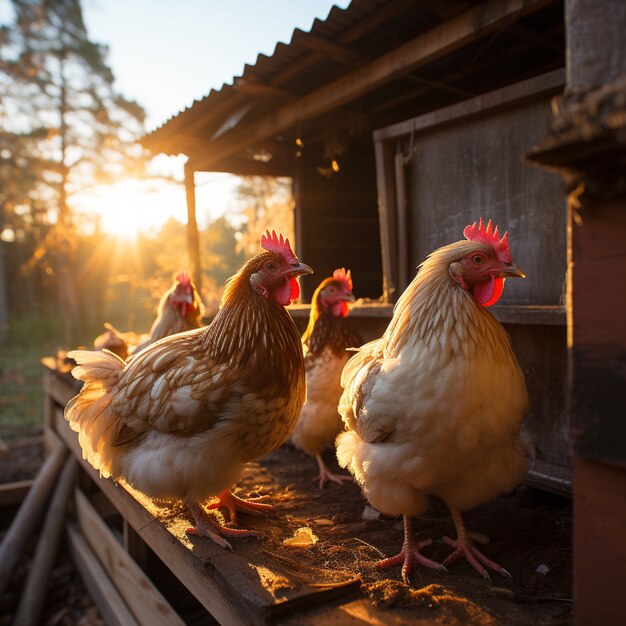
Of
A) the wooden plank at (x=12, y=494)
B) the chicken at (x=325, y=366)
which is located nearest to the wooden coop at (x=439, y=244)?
the chicken at (x=325, y=366)

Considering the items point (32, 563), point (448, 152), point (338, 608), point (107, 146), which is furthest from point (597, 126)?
point (107, 146)

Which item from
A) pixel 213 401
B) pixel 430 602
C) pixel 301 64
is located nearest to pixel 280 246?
pixel 213 401

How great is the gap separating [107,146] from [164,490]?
1573 centimetres

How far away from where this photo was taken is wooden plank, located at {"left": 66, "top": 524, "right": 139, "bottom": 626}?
3453mm

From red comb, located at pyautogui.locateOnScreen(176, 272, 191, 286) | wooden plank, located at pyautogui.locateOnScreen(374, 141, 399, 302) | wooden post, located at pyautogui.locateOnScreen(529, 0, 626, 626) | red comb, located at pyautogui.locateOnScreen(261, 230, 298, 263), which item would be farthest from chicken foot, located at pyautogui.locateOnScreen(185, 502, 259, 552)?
red comb, located at pyautogui.locateOnScreen(176, 272, 191, 286)

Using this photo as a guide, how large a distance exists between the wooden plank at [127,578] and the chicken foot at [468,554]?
1.48m

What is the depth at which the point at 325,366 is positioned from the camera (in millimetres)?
3498

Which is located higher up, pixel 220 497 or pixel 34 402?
pixel 220 497

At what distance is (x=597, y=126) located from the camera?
93 cm

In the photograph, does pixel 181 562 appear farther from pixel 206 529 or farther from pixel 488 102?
pixel 488 102

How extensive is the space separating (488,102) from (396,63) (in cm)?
68

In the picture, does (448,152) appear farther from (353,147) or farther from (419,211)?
(353,147)

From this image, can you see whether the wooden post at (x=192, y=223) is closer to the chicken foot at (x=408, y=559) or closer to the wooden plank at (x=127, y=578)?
the wooden plank at (x=127, y=578)

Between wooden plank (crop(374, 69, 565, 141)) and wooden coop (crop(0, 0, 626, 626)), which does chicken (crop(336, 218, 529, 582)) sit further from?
wooden plank (crop(374, 69, 565, 141))
